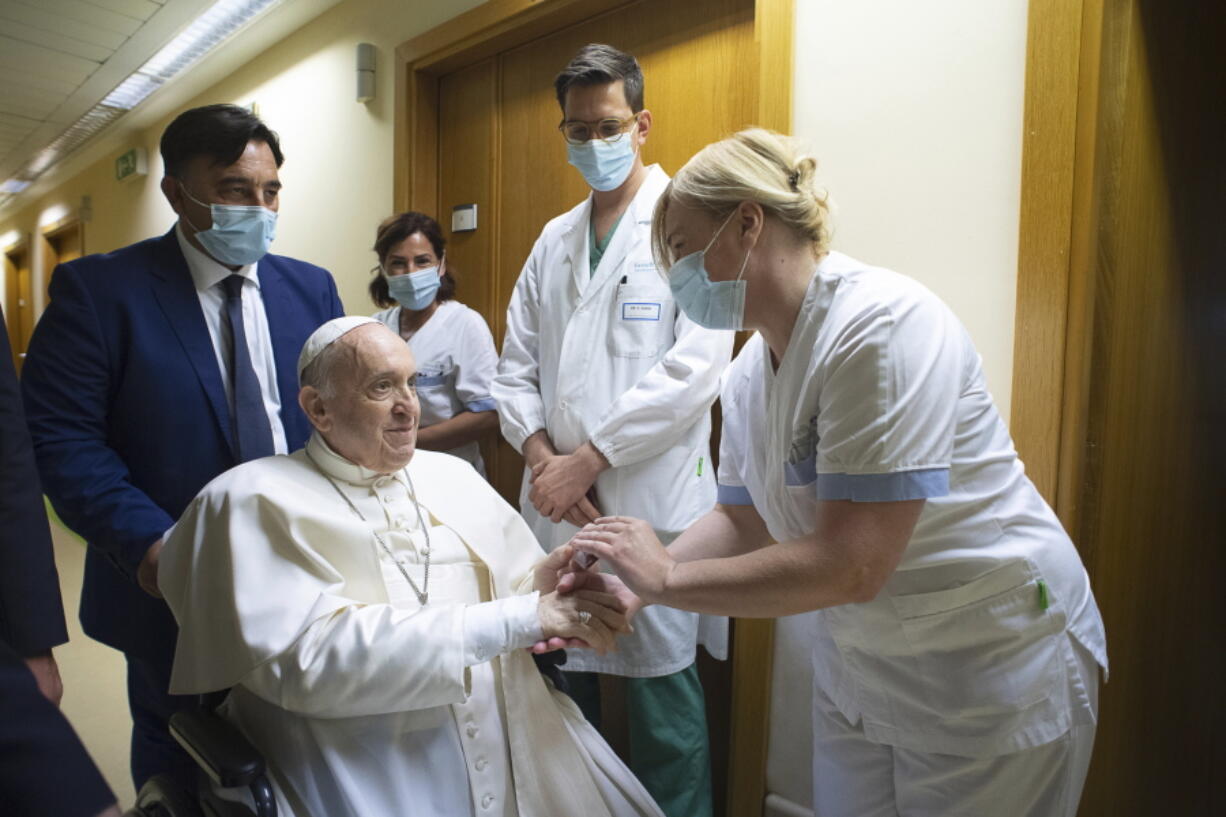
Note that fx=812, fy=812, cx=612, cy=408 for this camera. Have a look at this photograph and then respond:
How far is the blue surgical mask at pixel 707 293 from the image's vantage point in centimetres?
136

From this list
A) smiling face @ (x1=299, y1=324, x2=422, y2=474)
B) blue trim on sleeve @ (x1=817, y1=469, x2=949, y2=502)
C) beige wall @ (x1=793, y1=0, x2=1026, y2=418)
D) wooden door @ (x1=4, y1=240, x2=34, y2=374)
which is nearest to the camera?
blue trim on sleeve @ (x1=817, y1=469, x2=949, y2=502)

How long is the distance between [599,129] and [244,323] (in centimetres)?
100

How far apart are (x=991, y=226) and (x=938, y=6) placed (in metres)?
0.52

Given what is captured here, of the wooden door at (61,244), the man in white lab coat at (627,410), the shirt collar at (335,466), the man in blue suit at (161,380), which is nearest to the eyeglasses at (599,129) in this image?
the man in white lab coat at (627,410)

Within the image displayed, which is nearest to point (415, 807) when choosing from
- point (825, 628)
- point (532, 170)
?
point (825, 628)

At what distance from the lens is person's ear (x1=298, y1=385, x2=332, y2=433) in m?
1.61

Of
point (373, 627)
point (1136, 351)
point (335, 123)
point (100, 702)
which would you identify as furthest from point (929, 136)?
point (100, 702)

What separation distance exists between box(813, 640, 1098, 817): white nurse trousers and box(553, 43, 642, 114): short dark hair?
1.62 m

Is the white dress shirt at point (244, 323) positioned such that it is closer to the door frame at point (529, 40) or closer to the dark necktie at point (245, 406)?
the dark necktie at point (245, 406)

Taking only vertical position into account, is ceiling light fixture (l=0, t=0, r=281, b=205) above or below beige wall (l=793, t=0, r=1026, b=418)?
above

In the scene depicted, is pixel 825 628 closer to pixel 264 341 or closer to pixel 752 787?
pixel 752 787

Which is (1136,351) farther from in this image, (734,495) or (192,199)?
(192,199)

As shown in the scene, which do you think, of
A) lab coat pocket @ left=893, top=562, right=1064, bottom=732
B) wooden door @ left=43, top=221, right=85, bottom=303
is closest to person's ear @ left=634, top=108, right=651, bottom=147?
lab coat pocket @ left=893, top=562, right=1064, bottom=732

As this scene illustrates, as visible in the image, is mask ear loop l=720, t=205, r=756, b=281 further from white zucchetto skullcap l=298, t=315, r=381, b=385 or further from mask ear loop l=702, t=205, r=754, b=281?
white zucchetto skullcap l=298, t=315, r=381, b=385
